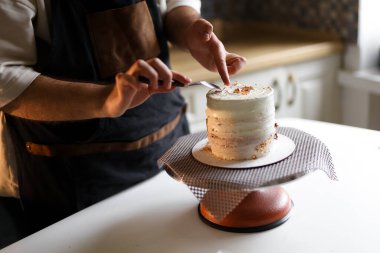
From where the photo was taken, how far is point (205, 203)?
2.68ft

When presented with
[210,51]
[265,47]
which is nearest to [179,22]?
[210,51]

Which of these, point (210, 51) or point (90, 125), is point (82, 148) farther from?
point (210, 51)

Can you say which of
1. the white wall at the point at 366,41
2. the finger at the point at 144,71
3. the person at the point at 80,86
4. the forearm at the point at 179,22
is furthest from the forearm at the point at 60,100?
the white wall at the point at 366,41

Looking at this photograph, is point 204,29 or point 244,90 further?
point 204,29

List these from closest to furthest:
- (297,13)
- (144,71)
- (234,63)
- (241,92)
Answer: (144,71) < (241,92) < (234,63) < (297,13)

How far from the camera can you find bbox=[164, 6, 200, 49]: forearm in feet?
3.66

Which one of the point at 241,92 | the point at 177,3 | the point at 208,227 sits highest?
the point at 177,3

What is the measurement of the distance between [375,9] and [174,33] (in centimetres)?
115

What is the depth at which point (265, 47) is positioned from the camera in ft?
6.72

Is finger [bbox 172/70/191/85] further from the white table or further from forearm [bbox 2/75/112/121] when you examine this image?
the white table

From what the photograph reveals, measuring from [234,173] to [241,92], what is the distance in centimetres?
14

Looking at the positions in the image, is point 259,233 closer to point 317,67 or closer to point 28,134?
point 28,134

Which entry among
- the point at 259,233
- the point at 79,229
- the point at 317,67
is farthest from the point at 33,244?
the point at 317,67

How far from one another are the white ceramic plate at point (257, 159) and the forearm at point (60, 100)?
18 centimetres
